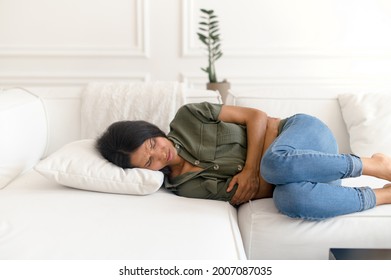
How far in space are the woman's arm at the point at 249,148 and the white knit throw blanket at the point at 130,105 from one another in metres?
0.29

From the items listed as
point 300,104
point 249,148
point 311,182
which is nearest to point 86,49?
point 300,104

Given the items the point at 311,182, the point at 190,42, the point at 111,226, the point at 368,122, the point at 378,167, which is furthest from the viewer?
the point at 190,42

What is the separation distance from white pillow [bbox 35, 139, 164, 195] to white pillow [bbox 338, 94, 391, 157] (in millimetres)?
855

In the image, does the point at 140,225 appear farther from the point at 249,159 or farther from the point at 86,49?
the point at 86,49

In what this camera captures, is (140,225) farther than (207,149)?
No

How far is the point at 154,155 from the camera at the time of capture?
1.49 meters

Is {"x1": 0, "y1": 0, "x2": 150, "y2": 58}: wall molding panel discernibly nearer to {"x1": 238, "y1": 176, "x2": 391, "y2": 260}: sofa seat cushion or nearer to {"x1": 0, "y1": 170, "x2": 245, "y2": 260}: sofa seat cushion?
{"x1": 0, "y1": 170, "x2": 245, "y2": 260}: sofa seat cushion

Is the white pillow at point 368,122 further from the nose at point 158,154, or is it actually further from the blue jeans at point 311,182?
the nose at point 158,154

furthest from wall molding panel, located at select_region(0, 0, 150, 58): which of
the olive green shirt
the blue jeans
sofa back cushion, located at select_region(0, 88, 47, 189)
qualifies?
the blue jeans

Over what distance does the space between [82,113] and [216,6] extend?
3.85ft

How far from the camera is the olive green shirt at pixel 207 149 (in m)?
1.51

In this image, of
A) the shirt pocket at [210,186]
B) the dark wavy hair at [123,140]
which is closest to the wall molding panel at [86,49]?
the dark wavy hair at [123,140]

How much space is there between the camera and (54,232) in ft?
3.85

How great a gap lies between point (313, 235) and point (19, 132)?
3.58 feet
